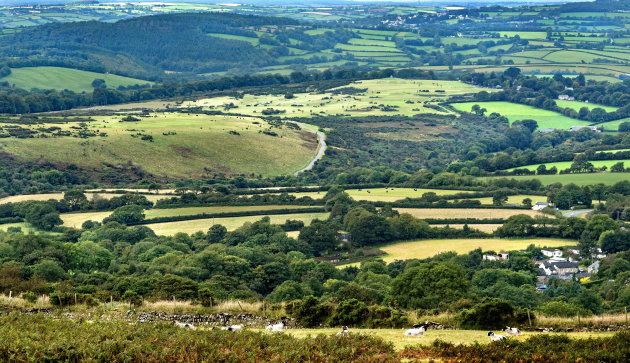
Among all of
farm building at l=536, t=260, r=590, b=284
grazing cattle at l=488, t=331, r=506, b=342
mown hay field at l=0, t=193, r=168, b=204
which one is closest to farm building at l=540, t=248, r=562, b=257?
farm building at l=536, t=260, r=590, b=284

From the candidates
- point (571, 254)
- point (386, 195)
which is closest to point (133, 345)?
point (571, 254)

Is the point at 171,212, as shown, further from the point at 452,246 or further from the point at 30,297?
the point at 30,297

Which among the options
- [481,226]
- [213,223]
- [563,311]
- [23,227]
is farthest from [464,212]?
[563,311]

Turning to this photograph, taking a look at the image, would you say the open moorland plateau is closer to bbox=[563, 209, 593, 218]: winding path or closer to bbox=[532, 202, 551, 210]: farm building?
bbox=[532, 202, 551, 210]: farm building

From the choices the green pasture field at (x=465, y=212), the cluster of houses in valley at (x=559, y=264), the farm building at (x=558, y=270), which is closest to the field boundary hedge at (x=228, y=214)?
the green pasture field at (x=465, y=212)

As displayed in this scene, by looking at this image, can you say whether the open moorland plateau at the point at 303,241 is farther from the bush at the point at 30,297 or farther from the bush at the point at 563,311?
the bush at the point at 30,297

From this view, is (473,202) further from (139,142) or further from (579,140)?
(579,140)
